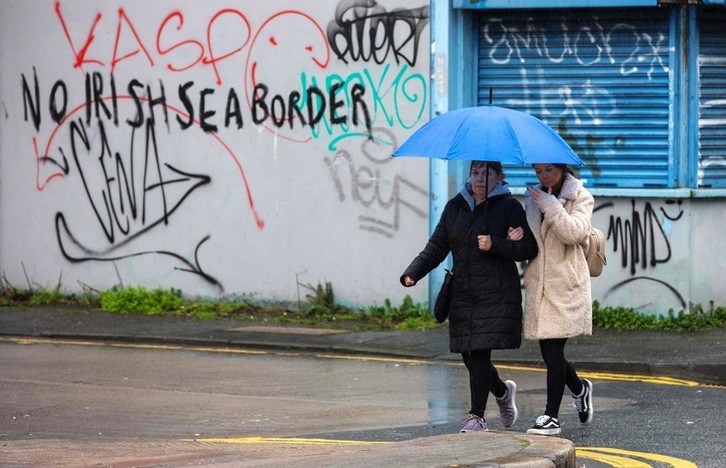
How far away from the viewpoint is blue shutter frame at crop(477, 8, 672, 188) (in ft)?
45.9

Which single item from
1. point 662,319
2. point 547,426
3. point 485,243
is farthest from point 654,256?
point 485,243

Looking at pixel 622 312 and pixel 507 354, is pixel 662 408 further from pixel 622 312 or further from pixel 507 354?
pixel 622 312

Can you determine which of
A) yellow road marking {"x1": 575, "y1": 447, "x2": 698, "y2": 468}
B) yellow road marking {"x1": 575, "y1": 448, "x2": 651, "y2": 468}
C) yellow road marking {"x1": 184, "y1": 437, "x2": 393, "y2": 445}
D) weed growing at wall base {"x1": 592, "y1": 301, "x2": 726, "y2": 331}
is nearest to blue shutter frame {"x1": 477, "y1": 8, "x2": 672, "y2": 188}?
weed growing at wall base {"x1": 592, "y1": 301, "x2": 726, "y2": 331}

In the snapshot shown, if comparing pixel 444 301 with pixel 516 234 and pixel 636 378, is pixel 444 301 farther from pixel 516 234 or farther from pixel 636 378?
pixel 636 378

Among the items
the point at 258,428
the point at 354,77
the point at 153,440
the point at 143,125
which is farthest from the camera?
the point at 143,125

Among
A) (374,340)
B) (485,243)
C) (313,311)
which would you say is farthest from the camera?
(313,311)

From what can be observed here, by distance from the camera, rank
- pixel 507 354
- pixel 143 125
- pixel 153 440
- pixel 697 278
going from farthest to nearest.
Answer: pixel 143 125
pixel 697 278
pixel 507 354
pixel 153 440

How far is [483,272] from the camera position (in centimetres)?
836

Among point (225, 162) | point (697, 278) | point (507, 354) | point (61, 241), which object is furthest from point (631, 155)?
point (61, 241)

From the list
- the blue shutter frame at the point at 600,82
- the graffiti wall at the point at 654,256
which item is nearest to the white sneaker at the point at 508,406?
the graffiti wall at the point at 654,256

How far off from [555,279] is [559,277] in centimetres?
3

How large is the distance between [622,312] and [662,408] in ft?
14.5

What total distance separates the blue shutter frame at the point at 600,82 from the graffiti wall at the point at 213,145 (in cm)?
107

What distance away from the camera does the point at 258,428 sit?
29.8 feet
